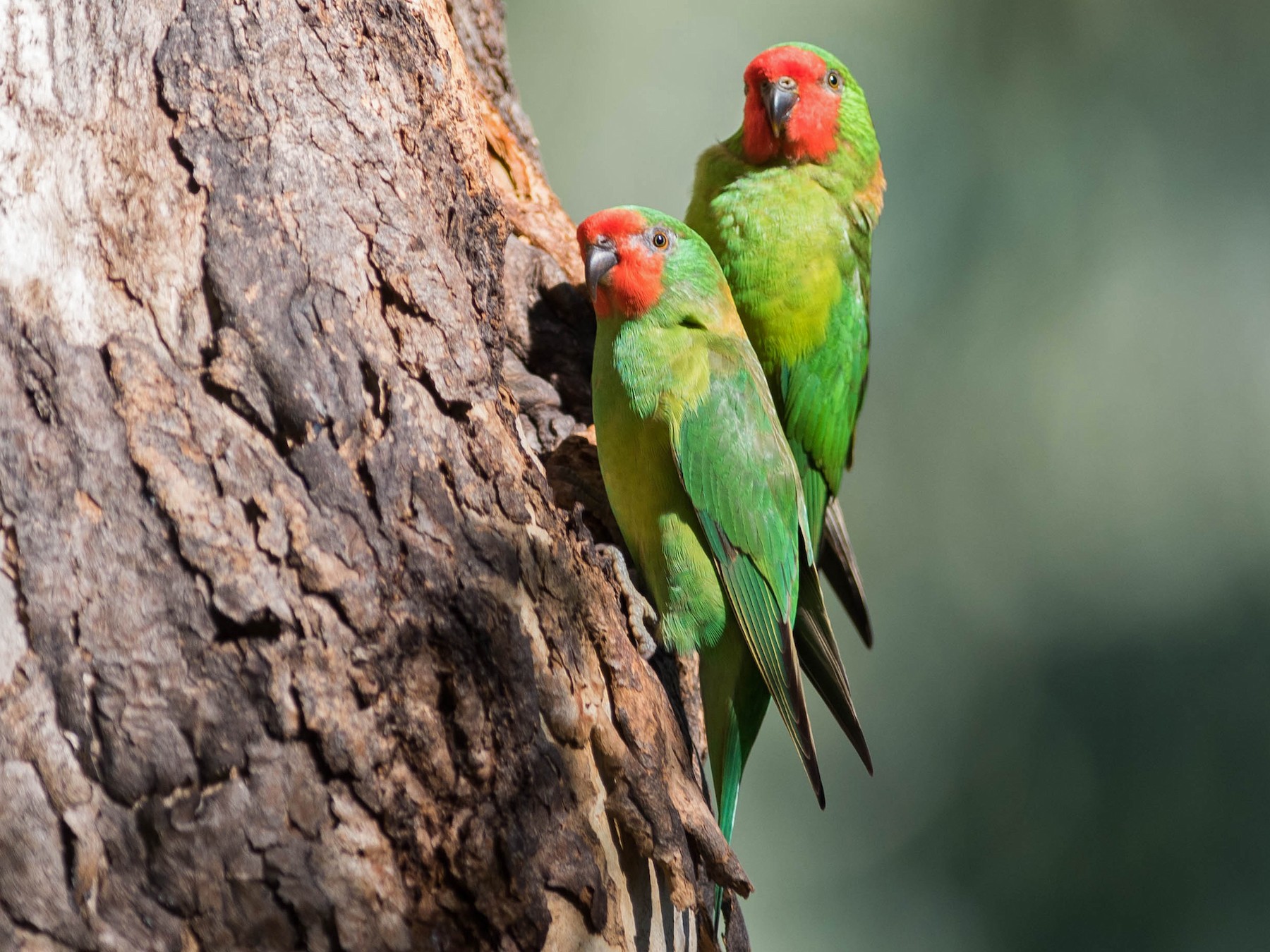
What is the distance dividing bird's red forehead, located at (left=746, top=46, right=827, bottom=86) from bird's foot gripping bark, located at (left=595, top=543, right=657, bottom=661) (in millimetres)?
1653

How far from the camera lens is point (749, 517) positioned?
2455 millimetres

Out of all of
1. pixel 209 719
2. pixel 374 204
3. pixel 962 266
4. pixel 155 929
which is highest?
pixel 962 266

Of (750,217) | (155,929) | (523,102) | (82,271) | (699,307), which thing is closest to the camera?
(155,929)

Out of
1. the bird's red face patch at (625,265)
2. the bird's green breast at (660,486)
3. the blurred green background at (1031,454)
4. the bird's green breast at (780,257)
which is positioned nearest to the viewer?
the bird's green breast at (660,486)

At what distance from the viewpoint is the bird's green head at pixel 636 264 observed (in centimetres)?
259

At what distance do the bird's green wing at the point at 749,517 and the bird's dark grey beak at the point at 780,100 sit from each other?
103cm

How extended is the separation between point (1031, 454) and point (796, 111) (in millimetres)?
2141

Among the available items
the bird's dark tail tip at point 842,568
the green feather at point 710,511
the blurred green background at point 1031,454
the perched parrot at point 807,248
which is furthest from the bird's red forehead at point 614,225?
the blurred green background at point 1031,454

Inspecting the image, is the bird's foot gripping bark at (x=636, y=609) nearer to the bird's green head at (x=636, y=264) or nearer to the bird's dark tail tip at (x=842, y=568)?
the bird's green head at (x=636, y=264)

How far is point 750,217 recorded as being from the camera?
3127mm

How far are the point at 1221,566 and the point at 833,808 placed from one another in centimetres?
192

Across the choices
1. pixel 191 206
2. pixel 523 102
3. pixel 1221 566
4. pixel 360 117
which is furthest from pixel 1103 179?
pixel 191 206

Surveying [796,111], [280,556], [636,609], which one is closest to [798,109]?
[796,111]

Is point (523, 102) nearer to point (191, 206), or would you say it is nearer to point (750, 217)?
point (750, 217)
